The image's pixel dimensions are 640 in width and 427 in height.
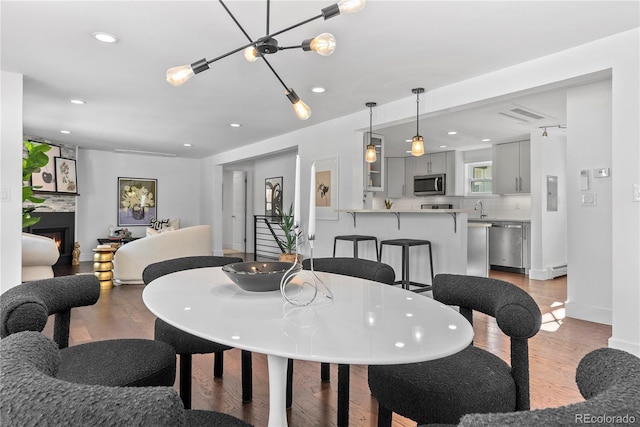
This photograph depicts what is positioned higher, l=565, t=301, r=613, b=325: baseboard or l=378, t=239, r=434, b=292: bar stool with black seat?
l=378, t=239, r=434, b=292: bar stool with black seat

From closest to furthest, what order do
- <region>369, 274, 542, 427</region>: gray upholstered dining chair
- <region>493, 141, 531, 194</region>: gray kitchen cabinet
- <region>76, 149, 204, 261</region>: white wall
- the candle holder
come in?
<region>369, 274, 542, 427</region>: gray upholstered dining chair
the candle holder
<region>493, 141, 531, 194</region>: gray kitchen cabinet
<region>76, 149, 204, 261</region>: white wall

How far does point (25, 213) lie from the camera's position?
441 cm

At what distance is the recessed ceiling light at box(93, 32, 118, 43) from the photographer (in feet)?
9.43

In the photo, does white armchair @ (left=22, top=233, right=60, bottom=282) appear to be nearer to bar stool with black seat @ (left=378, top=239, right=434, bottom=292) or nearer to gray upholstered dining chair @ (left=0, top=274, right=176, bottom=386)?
gray upholstered dining chair @ (left=0, top=274, right=176, bottom=386)

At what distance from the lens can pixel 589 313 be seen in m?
3.77

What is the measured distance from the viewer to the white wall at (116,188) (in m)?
8.25

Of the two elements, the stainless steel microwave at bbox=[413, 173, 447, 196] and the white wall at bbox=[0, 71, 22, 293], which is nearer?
the white wall at bbox=[0, 71, 22, 293]

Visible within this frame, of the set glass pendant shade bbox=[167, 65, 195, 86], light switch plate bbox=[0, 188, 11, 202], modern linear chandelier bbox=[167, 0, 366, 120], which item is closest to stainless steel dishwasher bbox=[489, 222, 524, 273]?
modern linear chandelier bbox=[167, 0, 366, 120]

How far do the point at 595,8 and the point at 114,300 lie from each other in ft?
16.9

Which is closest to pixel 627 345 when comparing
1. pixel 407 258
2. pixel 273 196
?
pixel 407 258

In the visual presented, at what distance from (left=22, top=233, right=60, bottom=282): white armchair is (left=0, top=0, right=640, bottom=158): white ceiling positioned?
1697 millimetres

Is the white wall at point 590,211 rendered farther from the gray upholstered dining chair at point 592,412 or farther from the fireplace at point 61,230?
the fireplace at point 61,230

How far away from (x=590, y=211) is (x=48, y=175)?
815 cm

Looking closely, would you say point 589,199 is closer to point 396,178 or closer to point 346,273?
point 346,273
